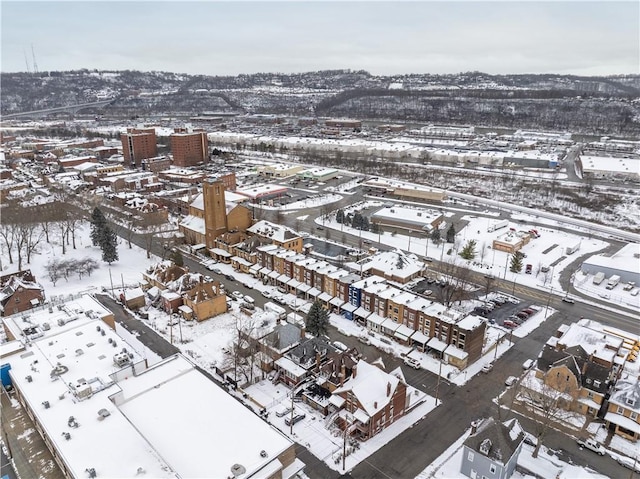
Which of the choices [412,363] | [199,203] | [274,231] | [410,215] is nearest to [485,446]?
[412,363]

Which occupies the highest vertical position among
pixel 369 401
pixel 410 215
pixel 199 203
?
pixel 199 203

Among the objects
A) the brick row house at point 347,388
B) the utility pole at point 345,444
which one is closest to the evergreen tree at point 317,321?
the brick row house at point 347,388

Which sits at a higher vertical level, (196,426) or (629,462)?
(196,426)

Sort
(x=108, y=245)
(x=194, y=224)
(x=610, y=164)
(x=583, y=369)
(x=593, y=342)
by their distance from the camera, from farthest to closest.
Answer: (x=610, y=164), (x=194, y=224), (x=108, y=245), (x=593, y=342), (x=583, y=369)

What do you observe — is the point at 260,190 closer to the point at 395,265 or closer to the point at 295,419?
the point at 395,265

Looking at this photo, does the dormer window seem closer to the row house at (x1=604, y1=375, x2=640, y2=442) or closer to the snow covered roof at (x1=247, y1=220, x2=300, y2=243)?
the row house at (x1=604, y1=375, x2=640, y2=442)

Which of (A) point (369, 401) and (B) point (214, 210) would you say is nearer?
(A) point (369, 401)
